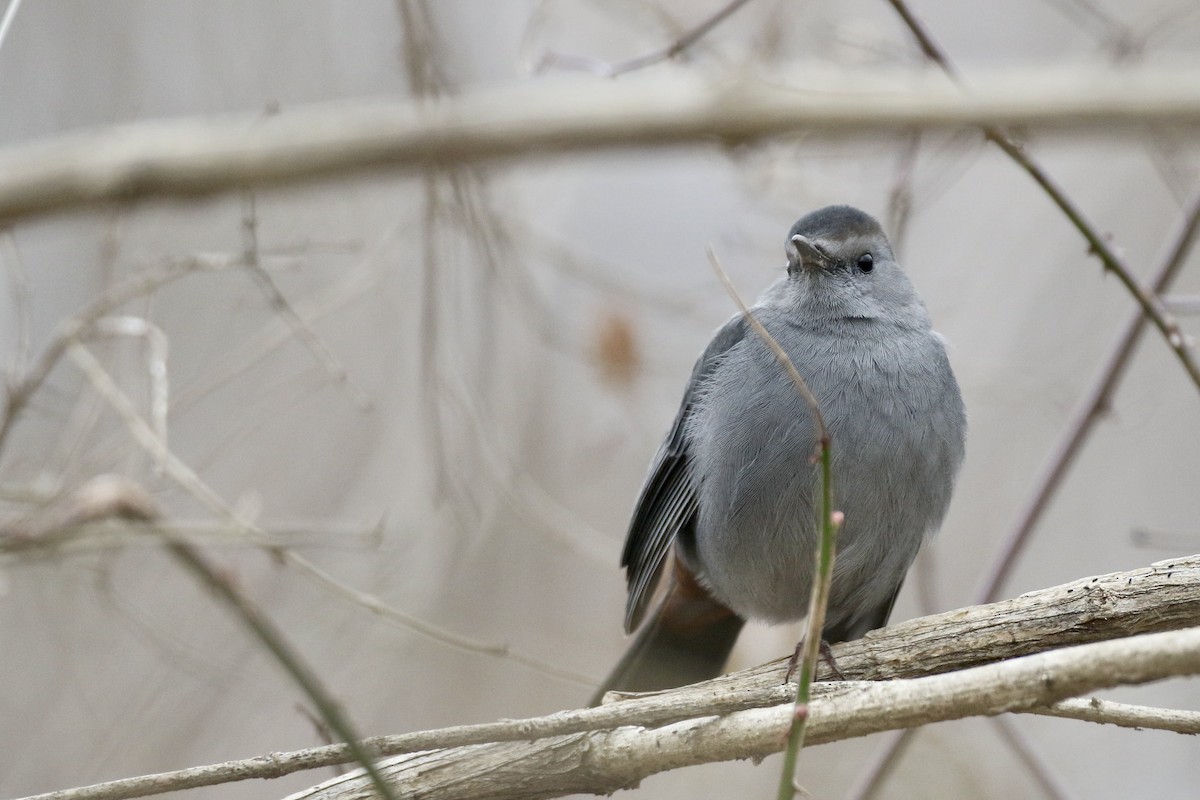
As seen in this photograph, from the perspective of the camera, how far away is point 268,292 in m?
4.14

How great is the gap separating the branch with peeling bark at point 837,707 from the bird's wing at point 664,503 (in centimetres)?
89

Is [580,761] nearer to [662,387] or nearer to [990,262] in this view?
[662,387]

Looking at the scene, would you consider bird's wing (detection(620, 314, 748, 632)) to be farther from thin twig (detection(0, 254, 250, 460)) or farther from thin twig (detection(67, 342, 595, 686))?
thin twig (detection(0, 254, 250, 460))

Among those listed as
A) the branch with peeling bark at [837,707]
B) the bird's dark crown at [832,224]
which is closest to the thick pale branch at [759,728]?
the branch with peeling bark at [837,707]

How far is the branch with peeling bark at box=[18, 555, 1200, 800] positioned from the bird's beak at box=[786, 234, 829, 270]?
1.57 meters

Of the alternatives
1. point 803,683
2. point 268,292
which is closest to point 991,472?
point 268,292

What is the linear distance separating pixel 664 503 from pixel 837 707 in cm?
193

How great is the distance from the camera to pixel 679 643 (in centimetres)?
467

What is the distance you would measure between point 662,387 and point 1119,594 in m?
4.67

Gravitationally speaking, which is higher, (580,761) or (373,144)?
(373,144)

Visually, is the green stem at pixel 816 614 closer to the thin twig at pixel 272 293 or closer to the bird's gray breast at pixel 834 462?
the bird's gray breast at pixel 834 462

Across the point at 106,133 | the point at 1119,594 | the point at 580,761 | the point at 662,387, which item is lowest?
the point at 580,761

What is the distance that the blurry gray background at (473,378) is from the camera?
4.78m

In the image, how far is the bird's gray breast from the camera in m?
3.98
